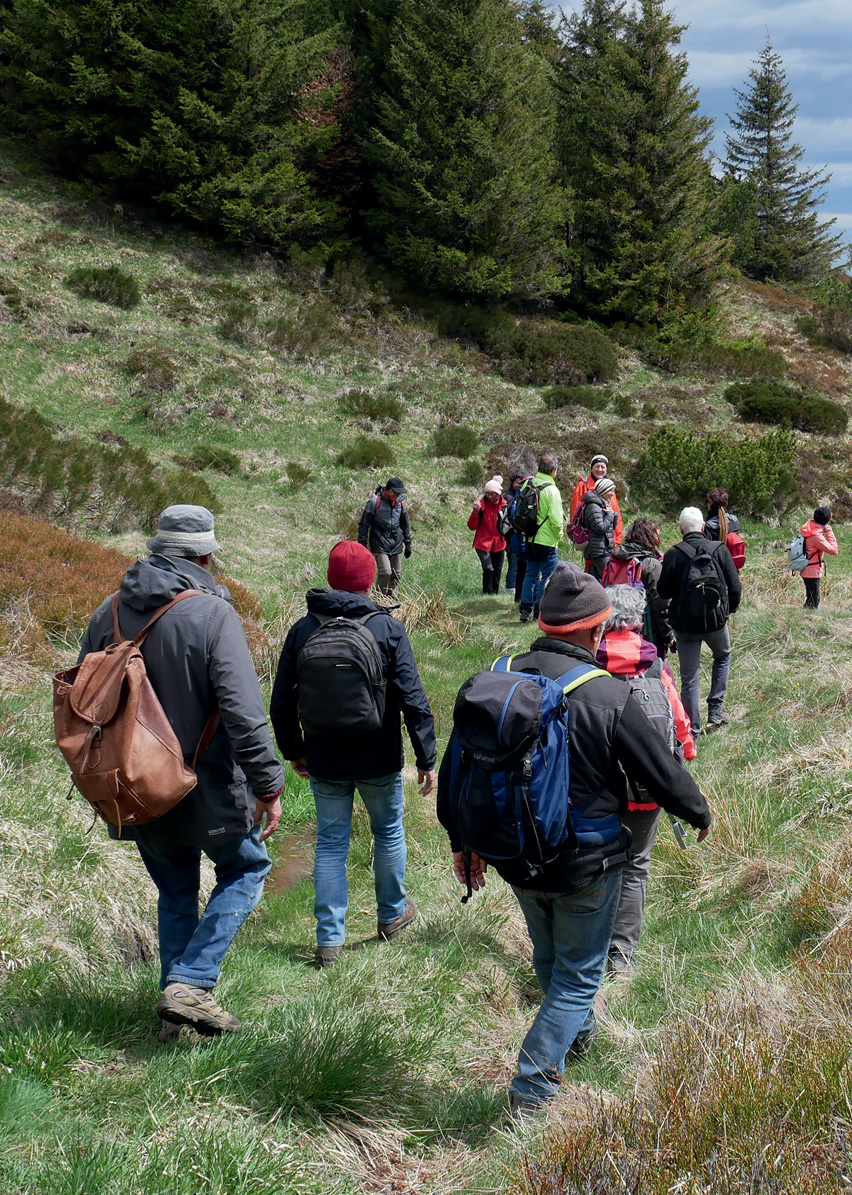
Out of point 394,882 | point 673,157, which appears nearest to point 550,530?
point 394,882

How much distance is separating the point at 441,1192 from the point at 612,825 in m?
1.10

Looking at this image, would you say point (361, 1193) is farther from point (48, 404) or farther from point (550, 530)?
point (48, 404)

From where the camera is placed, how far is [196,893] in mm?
3107

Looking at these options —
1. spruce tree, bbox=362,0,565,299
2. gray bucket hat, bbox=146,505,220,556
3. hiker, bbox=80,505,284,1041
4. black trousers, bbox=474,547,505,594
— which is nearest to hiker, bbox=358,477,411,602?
black trousers, bbox=474,547,505,594

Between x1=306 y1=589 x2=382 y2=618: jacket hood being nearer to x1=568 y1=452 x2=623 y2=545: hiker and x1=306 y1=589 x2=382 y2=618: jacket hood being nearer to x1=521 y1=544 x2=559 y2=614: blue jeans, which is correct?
x1=568 y1=452 x2=623 y2=545: hiker

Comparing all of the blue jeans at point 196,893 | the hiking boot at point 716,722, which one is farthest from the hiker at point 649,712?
the hiking boot at point 716,722

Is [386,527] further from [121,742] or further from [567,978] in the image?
[567,978]

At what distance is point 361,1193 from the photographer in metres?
2.21

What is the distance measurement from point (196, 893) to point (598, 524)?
6.33 m

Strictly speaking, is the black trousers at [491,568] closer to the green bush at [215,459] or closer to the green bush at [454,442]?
the green bush at [215,459]

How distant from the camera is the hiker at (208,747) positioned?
2.81 m

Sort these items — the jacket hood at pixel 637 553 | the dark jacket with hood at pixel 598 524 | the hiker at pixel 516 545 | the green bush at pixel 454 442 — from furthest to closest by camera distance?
the green bush at pixel 454 442, the hiker at pixel 516 545, the dark jacket with hood at pixel 598 524, the jacket hood at pixel 637 553

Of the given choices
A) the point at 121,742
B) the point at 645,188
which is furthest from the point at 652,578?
the point at 645,188

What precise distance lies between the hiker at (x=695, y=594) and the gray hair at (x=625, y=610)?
232 centimetres
